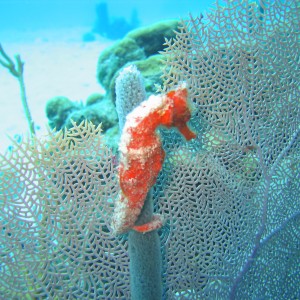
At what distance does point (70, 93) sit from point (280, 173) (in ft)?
45.1

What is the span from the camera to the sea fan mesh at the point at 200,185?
201 cm

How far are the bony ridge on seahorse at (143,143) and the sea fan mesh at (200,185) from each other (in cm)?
71

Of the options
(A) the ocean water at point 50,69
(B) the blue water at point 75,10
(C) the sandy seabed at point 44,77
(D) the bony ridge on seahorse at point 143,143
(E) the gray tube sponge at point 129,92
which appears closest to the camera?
(D) the bony ridge on seahorse at point 143,143

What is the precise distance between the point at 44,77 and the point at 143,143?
17896 mm

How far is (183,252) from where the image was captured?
2297 mm

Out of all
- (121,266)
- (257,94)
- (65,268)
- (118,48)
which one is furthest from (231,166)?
(118,48)

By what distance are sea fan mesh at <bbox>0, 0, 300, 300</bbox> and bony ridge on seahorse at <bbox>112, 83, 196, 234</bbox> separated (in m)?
0.71

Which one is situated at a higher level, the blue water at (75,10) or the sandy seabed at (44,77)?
the blue water at (75,10)

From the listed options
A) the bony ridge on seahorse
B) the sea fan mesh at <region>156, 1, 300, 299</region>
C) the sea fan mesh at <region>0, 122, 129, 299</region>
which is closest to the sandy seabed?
the sea fan mesh at <region>0, 122, 129, 299</region>

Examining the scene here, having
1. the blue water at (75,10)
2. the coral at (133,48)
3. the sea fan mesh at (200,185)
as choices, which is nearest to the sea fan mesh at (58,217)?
the sea fan mesh at (200,185)

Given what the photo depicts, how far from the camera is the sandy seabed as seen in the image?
463 inches

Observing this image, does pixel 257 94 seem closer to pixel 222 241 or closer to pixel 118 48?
pixel 222 241

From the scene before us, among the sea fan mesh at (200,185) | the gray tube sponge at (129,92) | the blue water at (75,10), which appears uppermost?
the blue water at (75,10)

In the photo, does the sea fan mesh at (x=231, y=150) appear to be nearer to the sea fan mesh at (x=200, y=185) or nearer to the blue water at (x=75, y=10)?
the sea fan mesh at (x=200, y=185)
